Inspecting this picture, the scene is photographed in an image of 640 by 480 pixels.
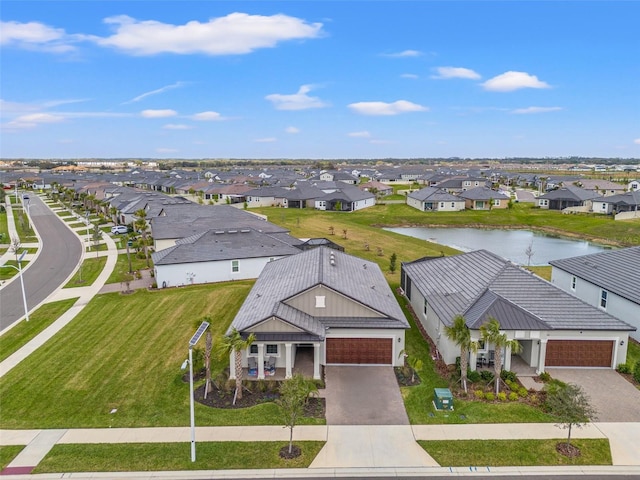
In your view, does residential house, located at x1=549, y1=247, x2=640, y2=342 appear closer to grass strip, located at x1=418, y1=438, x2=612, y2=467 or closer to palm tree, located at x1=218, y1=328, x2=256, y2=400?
grass strip, located at x1=418, y1=438, x2=612, y2=467

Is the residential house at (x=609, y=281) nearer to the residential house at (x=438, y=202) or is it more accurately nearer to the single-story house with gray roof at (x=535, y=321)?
the single-story house with gray roof at (x=535, y=321)

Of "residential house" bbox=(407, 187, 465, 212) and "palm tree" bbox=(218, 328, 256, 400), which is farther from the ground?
"residential house" bbox=(407, 187, 465, 212)

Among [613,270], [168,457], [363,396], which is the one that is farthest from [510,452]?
[613,270]

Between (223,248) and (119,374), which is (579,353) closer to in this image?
(119,374)

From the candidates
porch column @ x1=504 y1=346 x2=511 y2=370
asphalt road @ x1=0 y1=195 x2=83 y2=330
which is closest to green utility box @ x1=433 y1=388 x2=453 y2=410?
porch column @ x1=504 y1=346 x2=511 y2=370

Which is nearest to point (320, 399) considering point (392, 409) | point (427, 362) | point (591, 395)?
point (392, 409)
